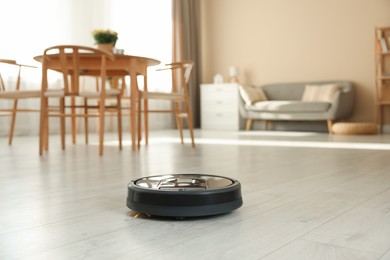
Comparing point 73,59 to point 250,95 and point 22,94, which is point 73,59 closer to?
point 22,94

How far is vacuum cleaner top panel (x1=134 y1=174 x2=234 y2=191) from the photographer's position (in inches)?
44.1

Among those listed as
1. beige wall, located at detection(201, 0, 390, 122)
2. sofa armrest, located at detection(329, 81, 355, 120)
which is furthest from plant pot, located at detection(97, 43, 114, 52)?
beige wall, located at detection(201, 0, 390, 122)

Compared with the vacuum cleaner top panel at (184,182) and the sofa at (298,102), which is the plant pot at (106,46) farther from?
the sofa at (298,102)

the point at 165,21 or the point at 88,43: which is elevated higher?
the point at 165,21

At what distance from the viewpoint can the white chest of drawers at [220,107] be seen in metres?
6.24

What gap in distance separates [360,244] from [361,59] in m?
5.35

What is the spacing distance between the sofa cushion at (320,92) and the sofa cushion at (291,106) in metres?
0.22

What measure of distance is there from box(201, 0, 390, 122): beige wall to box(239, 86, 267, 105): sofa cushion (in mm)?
552

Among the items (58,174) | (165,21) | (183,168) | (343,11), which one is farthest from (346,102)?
(58,174)

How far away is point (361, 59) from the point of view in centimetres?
577

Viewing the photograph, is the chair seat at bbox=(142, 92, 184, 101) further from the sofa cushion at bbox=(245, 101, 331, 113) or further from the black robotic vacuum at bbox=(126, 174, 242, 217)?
the sofa cushion at bbox=(245, 101, 331, 113)

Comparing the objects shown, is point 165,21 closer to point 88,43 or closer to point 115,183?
point 88,43

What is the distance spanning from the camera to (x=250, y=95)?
5930 mm

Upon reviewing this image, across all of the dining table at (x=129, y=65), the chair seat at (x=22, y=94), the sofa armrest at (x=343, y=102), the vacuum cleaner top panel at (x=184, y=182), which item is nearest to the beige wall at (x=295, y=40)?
the sofa armrest at (x=343, y=102)
